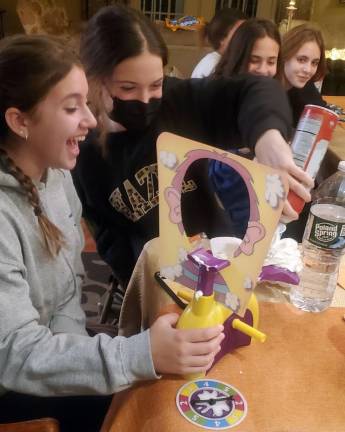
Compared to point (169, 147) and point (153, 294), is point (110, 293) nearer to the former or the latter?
point (153, 294)

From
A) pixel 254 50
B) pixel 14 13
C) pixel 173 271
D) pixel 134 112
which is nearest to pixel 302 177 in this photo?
pixel 173 271

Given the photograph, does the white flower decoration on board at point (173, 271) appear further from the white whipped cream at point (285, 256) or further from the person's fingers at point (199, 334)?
the white whipped cream at point (285, 256)

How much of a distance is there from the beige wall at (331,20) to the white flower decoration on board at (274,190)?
568 cm

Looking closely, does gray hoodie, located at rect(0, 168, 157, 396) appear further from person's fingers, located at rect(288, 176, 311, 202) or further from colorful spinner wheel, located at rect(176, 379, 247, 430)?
person's fingers, located at rect(288, 176, 311, 202)

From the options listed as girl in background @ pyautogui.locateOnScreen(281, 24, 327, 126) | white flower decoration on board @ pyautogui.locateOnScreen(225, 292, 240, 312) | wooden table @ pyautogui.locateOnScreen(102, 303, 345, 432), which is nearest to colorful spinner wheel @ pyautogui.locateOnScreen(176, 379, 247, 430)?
wooden table @ pyautogui.locateOnScreen(102, 303, 345, 432)

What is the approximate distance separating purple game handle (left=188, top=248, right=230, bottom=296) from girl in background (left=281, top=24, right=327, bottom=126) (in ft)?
6.38

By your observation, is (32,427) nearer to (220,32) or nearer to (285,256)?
(285,256)

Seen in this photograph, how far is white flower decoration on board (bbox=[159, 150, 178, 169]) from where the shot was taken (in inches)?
25.7

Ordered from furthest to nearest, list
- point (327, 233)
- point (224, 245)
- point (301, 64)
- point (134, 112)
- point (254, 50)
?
point (301, 64) → point (254, 50) → point (134, 112) → point (224, 245) → point (327, 233)

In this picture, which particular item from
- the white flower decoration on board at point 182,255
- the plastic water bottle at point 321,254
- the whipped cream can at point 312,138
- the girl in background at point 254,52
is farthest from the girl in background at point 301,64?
the white flower decoration on board at point 182,255

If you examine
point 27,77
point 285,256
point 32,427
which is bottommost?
point 32,427

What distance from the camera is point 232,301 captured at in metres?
0.66

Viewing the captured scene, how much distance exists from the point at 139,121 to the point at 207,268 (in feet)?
2.37

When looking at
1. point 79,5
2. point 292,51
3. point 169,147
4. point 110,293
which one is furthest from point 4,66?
point 79,5
